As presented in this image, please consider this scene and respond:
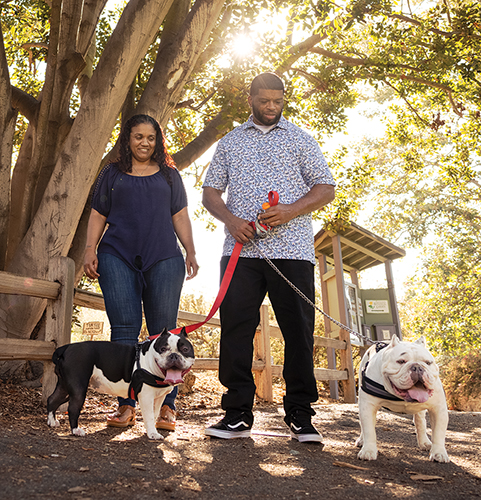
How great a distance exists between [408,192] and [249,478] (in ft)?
67.7

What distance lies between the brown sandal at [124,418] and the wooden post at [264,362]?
3.87 m

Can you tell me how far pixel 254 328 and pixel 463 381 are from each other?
27.2ft

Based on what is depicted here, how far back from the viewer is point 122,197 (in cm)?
343

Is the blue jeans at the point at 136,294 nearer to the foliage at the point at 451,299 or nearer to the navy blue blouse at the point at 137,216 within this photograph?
the navy blue blouse at the point at 137,216

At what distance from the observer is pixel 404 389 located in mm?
2492

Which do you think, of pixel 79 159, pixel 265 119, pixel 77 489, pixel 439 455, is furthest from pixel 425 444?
pixel 79 159

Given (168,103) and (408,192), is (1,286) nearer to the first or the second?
(168,103)

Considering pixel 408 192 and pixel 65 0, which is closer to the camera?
pixel 65 0

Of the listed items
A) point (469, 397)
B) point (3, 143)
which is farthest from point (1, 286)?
point (469, 397)

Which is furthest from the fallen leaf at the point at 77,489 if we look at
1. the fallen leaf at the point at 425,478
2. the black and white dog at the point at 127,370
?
the fallen leaf at the point at 425,478

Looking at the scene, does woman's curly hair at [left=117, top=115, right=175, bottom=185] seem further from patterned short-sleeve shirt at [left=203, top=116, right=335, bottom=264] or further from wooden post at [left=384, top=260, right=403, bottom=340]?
wooden post at [left=384, top=260, right=403, bottom=340]

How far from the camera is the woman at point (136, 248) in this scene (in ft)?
10.9

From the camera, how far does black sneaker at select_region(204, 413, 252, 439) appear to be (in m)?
3.03

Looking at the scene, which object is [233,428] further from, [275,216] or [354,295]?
[354,295]
